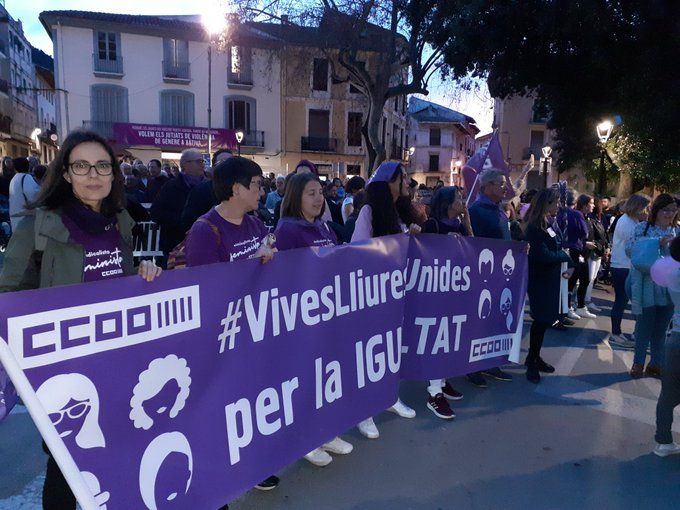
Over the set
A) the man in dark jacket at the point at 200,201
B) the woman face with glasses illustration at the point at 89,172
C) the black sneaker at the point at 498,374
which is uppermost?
the woman face with glasses illustration at the point at 89,172

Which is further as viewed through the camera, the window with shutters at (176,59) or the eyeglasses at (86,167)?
the window with shutters at (176,59)

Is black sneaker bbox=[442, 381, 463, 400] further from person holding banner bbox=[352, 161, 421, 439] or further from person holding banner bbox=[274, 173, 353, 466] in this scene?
person holding banner bbox=[274, 173, 353, 466]

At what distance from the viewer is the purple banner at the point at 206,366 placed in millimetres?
1605

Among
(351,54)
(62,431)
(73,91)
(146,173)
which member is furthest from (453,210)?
(73,91)

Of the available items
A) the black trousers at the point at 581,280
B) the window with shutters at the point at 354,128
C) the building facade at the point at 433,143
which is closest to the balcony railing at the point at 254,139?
the window with shutters at the point at 354,128

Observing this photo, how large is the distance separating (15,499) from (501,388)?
3.60m

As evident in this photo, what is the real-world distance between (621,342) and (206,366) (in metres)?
5.39

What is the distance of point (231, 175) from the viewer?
8.59 ft

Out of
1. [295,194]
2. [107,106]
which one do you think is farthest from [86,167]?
[107,106]

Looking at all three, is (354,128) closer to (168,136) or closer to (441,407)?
(168,136)

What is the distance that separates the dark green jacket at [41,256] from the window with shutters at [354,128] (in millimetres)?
34248

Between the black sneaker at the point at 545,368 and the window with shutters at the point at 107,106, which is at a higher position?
the window with shutters at the point at 107,106

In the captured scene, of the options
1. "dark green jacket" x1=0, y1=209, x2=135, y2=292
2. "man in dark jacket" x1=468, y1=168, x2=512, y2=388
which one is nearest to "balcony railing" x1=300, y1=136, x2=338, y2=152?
"man in dark jacket" x1=468, y1=168, x2=512, y2=388

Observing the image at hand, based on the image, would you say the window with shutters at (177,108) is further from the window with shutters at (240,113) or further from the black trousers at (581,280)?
the black trousers at (581,280)
